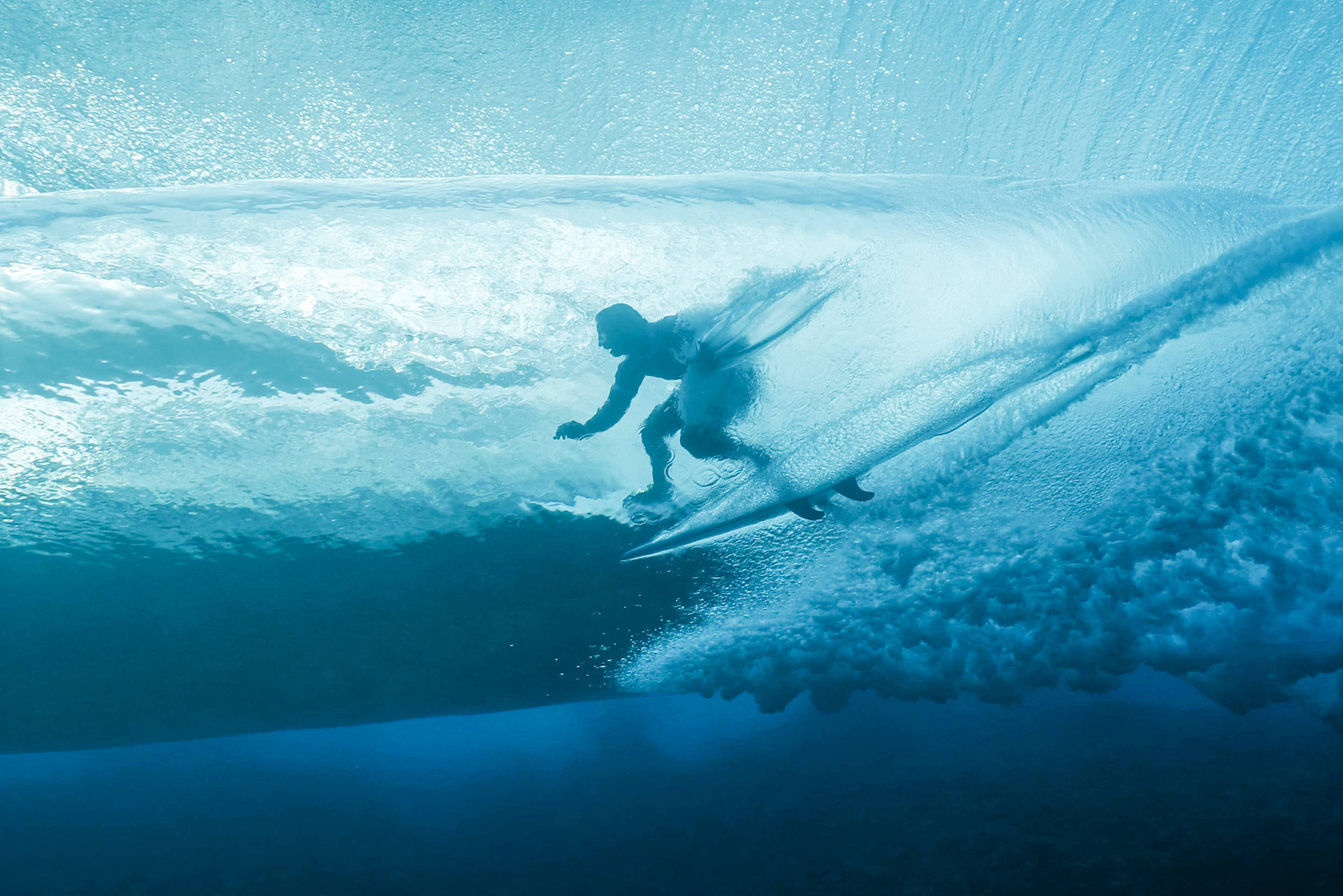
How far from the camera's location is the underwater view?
1037mm

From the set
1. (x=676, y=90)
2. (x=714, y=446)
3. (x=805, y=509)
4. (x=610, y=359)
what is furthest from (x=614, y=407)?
(x=676, y=90)

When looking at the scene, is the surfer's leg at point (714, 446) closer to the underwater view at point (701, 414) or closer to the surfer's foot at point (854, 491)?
the underwater view at point (701, 414)

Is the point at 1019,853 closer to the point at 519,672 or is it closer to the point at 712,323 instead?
the point at 519,672

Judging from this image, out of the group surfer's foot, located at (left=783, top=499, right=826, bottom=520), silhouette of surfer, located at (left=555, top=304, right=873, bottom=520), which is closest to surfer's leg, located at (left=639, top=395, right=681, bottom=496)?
silhouette of surfer, located at (left=555, top=304, right=873, bottom=520)

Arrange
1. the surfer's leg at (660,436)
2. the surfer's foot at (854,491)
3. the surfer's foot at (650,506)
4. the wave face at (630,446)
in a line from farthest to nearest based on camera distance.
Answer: the surfer's foot at (854,491) < the surfer's foot at (650,506) < the surfer's leg at (660,436) < the wave face at (630,446)

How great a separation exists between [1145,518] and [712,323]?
1.15 metres

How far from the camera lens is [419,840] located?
5.20 feet

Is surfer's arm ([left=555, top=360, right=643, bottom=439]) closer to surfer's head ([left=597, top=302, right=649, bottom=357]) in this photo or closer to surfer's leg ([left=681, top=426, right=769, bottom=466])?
surfer's head ([left=597, top=302, right=649, bottom=357])

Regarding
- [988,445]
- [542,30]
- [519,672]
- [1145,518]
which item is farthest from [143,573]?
[1145,518]

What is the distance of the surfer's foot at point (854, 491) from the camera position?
134 cm

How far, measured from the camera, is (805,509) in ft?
4.48

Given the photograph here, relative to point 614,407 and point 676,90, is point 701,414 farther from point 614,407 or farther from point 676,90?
point 676,90

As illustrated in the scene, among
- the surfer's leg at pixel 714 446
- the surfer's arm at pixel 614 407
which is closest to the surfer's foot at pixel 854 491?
the surfer's leg at pixel 714 446

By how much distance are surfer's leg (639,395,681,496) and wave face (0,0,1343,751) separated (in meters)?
0.04
